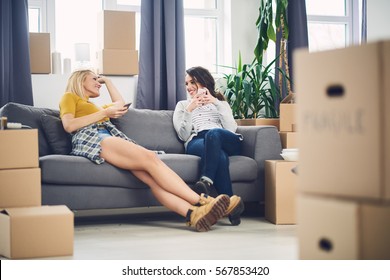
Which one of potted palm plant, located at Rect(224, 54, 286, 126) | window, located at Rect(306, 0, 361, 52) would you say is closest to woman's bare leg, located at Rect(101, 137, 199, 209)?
potted palm plant, located at Rect(224, 54, 286, 126)

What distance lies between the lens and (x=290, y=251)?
2.74m

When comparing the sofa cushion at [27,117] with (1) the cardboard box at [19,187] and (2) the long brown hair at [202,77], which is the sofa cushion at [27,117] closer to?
(1) the cardboard box at [19,187]

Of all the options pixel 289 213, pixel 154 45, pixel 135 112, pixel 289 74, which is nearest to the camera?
pixel 289 213

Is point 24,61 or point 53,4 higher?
point 53,4

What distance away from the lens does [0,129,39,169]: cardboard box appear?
9.33 ft

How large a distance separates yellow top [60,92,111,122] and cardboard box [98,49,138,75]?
67 cm

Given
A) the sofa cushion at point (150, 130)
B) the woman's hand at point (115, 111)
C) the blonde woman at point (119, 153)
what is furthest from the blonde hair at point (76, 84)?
the sofa cushion at point (150, 130)

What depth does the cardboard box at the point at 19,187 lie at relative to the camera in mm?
2842

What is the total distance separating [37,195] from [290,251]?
1231mm

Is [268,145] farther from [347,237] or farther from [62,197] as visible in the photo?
[347,237]

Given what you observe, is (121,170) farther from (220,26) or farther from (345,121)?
(345,121)

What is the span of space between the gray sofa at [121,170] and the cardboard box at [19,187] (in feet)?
1.40

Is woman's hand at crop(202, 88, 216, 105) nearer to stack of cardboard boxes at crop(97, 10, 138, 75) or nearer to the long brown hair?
the long brown hair
